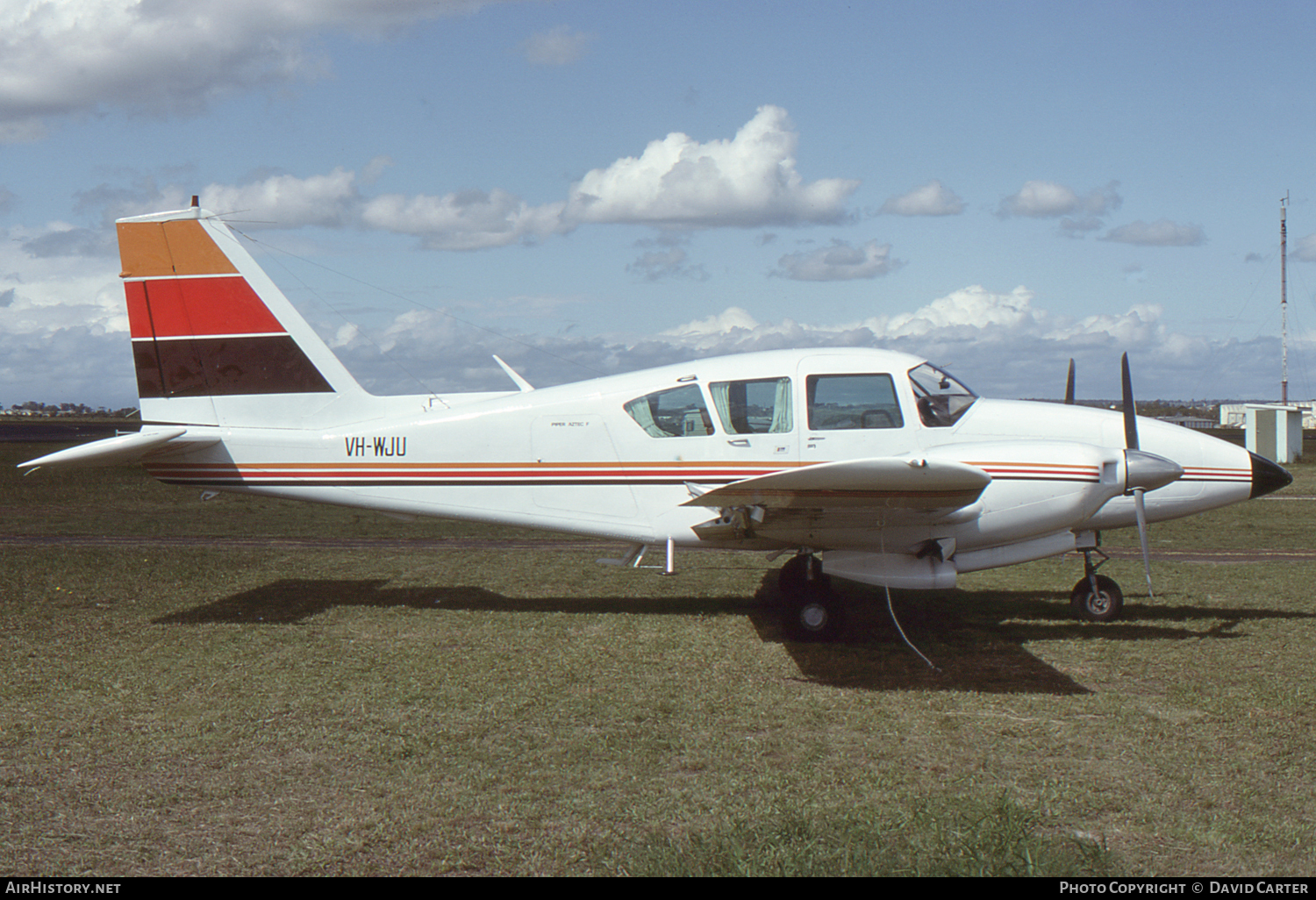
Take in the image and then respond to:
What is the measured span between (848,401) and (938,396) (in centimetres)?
78

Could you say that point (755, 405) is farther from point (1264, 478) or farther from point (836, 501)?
point (1264, 478)

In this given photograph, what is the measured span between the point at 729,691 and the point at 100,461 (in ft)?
19.1

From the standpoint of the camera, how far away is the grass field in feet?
13.1

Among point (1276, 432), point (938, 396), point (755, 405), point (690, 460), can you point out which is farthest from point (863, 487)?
point (1276, 432)

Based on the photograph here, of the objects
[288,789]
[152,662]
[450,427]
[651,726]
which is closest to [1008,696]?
[651,726]

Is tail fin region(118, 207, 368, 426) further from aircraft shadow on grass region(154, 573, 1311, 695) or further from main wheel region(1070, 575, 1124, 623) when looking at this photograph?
main wheel region(1070, 575, 1124, 623)

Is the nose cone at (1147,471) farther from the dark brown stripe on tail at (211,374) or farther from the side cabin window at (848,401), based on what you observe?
the dark brown stripe on tail at (211,374)

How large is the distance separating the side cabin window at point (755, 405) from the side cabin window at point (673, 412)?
158 millimetres

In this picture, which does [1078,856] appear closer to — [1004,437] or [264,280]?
[1004,437]

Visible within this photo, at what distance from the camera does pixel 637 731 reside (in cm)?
555

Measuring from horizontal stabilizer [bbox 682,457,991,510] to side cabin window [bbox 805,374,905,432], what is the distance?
110cm

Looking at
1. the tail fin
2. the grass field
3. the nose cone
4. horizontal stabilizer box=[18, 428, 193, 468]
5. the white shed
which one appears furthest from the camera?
the white shed

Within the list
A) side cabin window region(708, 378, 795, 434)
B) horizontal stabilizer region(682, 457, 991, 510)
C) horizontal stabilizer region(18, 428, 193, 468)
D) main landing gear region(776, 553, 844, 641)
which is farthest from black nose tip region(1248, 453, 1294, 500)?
horizontal stabilizer region(18, 428, 193, 468)

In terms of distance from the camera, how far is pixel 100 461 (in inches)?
322
